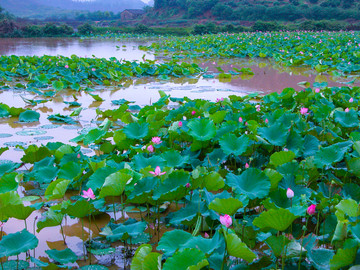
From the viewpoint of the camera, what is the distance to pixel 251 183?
1311 millimetres

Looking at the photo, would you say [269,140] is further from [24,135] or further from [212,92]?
[212,92]

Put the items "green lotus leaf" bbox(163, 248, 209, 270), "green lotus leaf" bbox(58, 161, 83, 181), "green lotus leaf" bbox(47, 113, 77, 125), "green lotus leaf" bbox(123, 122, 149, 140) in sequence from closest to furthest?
"green lotus leaf" bbox(163, 248, 209, 270) → "green lotus leaf" bbox(58, 161, 83, 181) → "green lotus leaf" bbox(123, 122, 149, 140) → "green lotus leaf" bbox(47, 113, 77, 125)

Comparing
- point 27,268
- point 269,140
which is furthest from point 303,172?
point 27,268

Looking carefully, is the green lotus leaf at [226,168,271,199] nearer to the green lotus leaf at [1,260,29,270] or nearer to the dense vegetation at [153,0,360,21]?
the green lotus leaf at [1,260,29,270]

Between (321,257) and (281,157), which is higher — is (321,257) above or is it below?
below

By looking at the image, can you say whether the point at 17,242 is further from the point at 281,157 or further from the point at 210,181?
the point at 281,157

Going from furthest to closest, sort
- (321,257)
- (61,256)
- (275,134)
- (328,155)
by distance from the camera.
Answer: (275,134) < (328,155) < (61,256) < (321,257)

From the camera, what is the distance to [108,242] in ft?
4.38

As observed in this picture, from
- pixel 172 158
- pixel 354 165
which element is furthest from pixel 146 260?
pixel 354 165

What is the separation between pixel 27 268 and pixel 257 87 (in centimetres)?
387

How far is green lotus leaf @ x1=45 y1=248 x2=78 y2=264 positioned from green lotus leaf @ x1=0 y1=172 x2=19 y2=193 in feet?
1.76

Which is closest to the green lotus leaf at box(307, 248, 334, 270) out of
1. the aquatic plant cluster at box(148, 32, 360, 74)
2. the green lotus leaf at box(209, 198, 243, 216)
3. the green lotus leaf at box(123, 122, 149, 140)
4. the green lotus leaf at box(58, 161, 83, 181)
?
the green lotus leaf at box(209, 198, 243, 216)

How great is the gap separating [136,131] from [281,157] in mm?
884

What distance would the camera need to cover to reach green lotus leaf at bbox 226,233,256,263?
35.2 inches
